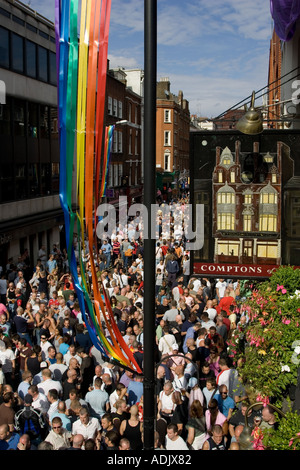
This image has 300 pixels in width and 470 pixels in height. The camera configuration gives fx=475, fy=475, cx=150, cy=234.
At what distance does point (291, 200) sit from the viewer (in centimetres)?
584

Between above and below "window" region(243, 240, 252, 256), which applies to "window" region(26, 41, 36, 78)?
above

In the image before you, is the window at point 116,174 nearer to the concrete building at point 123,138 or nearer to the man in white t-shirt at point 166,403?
the concrete building at point 123,138

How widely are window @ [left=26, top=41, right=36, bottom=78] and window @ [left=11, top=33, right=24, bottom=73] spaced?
1.88 feet

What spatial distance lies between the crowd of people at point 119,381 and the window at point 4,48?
11.5 metres

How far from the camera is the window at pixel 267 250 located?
6.00m

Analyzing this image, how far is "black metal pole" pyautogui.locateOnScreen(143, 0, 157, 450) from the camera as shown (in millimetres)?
3471

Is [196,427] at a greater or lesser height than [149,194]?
lesser

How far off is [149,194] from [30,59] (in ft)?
68.8

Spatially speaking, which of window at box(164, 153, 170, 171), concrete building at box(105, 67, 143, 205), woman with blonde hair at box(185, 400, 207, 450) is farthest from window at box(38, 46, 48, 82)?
window at box(164, 153, 170, 171)

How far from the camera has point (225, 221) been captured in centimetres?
598

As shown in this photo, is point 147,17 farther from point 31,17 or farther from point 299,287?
point 31,17

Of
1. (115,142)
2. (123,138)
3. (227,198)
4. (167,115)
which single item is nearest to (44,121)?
(115,142)

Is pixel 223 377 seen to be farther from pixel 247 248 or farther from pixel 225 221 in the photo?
pixel 225 221

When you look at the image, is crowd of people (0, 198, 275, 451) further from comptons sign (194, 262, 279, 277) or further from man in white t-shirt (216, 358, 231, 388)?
comptons sign (194, 262, 279, 277)
